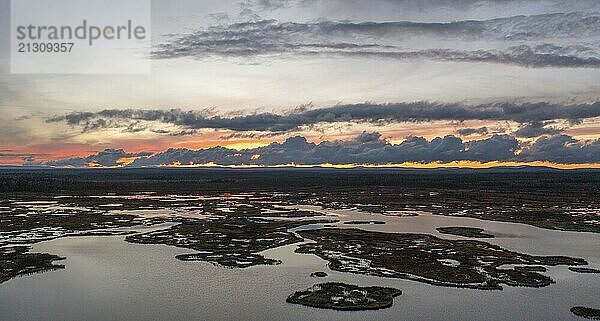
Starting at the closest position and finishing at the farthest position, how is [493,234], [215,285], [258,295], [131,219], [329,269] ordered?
[258,295] < [215,285] < [329,269] < [493,234] < [131,219]

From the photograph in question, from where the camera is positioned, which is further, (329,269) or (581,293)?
(329,269)

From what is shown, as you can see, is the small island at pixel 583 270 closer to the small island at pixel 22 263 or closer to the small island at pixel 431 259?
the small island at pixel 431 259

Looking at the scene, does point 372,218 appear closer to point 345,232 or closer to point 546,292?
point 345,232

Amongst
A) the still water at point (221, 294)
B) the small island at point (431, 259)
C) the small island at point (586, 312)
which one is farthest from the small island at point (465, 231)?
the small island at point (586, 312)

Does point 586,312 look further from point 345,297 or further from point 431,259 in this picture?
point 431,259

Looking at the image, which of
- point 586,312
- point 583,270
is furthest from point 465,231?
point 586,312

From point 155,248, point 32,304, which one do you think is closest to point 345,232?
point 155,248

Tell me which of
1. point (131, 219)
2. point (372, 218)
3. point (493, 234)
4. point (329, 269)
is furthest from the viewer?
point (372, 218)
